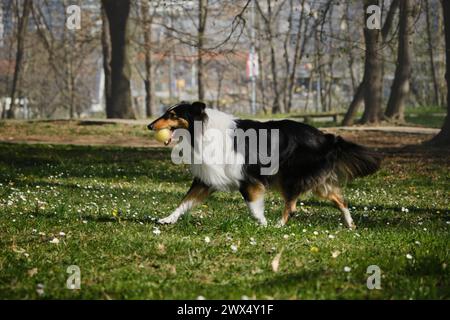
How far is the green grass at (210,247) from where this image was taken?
575cm

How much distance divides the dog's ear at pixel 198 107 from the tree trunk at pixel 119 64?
1059 inches

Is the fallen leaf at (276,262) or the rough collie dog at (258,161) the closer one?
the fallen leaf at (276,262)

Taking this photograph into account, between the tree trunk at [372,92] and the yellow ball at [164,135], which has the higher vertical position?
the tree trunk at [372,92]

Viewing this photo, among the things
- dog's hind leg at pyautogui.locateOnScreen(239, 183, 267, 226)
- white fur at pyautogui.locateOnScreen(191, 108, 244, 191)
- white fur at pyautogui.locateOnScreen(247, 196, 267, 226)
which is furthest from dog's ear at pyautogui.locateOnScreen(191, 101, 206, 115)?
white fur at pyautogui.locateOnScreen(247, 196, 267, 226)

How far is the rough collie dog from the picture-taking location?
8.91 m

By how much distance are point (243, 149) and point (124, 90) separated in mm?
27448

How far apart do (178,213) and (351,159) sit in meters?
2.44

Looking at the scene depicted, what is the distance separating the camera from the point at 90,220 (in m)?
9.15

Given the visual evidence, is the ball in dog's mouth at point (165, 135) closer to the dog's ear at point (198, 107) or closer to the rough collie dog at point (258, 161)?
the rough collie dog at point (258, 161)

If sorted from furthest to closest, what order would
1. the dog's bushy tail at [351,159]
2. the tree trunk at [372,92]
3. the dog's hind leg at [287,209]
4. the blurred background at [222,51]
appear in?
the tree trunk at [372,92] < the blurred background at [222,51] < the dog's bushy tail at [351,159] < the dog's hind leg at [287,209]

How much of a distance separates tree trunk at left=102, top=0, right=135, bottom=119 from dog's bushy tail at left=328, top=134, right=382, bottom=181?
26432 millimetres

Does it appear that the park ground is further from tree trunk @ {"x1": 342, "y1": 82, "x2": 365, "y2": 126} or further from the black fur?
tree trunk @ {"x1": 342, "y1": 82, "x2": 365, "y2": 126}

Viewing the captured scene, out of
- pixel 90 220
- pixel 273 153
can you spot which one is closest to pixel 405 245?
pixel 273 153

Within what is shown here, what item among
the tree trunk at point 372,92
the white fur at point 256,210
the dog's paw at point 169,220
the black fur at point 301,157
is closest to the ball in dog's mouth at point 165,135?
the black fur at point 301,157
